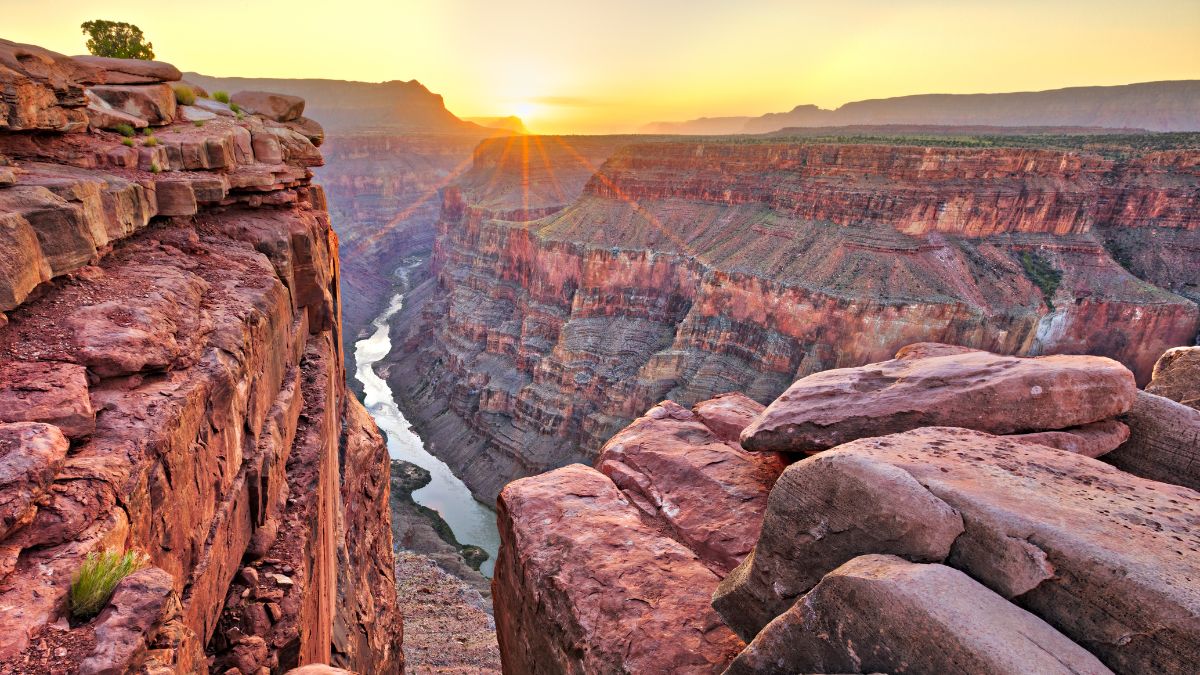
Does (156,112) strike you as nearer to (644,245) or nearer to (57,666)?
(57,666)

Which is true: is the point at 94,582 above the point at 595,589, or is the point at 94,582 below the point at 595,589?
above

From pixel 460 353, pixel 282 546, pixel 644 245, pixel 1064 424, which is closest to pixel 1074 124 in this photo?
pixel 644 245

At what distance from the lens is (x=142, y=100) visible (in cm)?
1238

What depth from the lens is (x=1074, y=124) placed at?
108 metres

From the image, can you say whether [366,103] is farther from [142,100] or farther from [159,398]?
[159,398]

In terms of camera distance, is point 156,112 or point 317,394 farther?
point 156,112

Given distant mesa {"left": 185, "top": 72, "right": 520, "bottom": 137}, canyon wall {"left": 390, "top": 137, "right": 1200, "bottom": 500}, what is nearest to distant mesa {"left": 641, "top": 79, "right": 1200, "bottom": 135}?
canyon wall {"left": 390, "top": 137, "right": 1200, "bottom": 500}

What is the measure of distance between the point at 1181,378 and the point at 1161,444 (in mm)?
3888

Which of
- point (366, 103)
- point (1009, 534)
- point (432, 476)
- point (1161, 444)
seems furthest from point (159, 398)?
point (366, 103)

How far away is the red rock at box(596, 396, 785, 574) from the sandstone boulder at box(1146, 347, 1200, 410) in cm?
709

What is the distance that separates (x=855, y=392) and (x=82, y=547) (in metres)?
8.73

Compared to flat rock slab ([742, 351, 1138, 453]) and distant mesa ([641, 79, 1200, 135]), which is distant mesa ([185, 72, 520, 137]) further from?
flat rock slab ([742, 351, 1138, 453])

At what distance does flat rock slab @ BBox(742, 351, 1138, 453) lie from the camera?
7184mm

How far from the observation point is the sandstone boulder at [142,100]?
11773 mm
